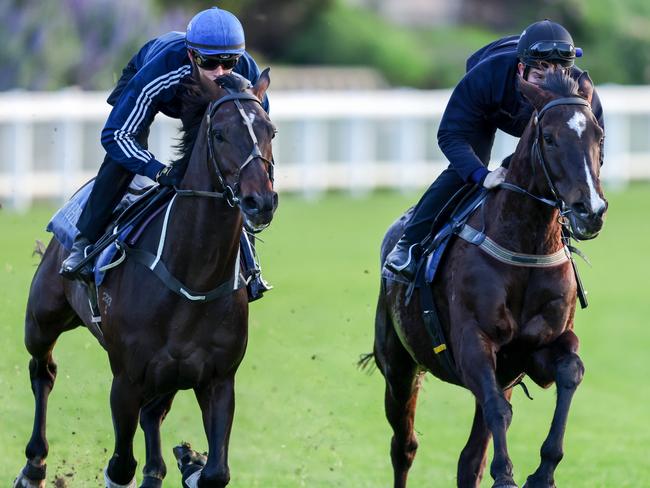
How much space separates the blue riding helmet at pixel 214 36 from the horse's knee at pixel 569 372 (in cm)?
198

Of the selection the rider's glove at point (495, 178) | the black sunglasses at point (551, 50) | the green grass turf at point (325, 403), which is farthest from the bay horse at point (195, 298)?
the green grass turf at point (325, 403)

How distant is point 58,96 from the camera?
19.5m

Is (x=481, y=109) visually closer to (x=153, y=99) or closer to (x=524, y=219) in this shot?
(x=524, y=219)

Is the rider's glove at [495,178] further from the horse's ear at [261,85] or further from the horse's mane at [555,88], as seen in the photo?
the horse's ear at [261,85]

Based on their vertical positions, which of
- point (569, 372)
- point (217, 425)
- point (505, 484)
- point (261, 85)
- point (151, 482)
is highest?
point (261, 85)

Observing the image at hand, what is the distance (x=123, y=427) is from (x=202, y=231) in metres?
1.01

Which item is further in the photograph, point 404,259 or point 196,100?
point 404,259

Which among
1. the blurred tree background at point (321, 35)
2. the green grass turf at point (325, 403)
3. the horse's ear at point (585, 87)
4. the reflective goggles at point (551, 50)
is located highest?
the reflective goggles at point (551, 50)

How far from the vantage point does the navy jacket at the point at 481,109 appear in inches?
288

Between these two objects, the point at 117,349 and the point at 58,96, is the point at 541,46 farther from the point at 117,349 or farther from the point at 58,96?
the point at 58,96

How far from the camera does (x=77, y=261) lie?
24.8 feet

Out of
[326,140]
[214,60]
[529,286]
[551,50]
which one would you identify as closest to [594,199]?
[529,286]

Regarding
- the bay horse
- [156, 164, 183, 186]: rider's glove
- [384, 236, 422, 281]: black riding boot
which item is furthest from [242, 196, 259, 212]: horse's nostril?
[384, 236, 422, 281]: black riding boot

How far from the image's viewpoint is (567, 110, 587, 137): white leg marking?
652cm
